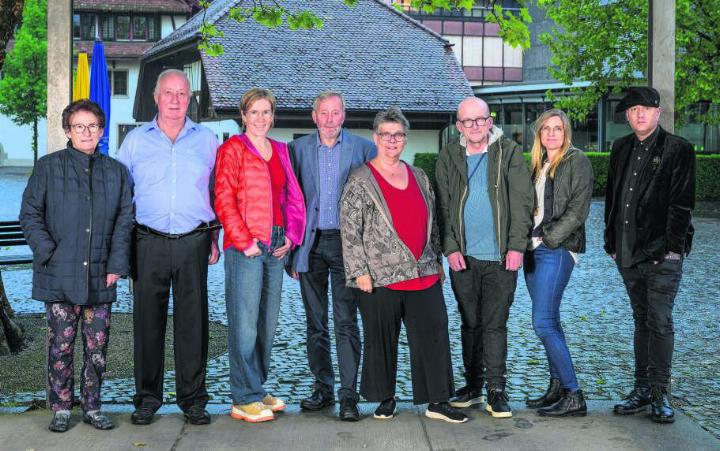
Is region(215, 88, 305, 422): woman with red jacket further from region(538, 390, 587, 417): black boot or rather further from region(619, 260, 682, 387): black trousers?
region(619, 260, 682, 387): black trousers

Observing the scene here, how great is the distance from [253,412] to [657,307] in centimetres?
253

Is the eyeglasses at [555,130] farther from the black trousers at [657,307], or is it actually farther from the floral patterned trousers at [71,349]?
the floral patterned trousers at [71,349]

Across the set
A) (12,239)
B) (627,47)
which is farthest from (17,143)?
(12,239)

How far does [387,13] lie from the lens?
4878cm

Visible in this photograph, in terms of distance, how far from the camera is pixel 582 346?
9094 millimetres

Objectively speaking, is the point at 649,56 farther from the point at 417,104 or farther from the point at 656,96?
the point at 417,104

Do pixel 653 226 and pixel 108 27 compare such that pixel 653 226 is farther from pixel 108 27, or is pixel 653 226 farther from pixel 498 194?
pixel 108 27

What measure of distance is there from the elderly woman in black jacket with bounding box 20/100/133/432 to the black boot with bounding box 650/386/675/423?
3255 mm

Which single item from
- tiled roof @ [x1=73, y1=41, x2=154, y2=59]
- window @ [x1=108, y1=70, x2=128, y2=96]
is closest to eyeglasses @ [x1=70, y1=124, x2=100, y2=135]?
tiled roof @ [x1=73, y1=41, x2=154, y2=59]

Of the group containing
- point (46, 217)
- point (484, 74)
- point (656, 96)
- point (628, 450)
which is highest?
point (484, 74)

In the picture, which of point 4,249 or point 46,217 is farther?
point 4,249

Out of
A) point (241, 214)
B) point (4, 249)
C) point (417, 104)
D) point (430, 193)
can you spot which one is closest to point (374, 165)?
point (430, 193)

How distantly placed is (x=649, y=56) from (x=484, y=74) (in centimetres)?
5973

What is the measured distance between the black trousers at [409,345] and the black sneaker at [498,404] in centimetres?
28
